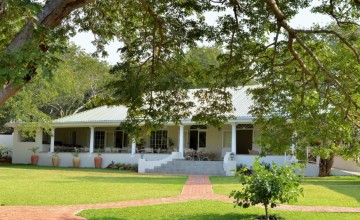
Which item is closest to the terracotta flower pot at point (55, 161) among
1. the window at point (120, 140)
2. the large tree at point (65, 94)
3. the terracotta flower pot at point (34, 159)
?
the terracotta flower pot at point (34, 159)

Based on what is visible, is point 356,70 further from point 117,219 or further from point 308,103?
point 117,219

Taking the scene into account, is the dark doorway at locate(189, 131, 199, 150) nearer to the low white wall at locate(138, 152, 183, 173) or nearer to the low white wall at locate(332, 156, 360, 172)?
the low white wall at locate(138, 152, 183, 173)

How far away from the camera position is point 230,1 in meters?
11.1

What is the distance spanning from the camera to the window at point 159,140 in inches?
1307

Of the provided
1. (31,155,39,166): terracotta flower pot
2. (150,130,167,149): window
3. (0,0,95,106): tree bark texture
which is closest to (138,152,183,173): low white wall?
(150,130,167,149): window

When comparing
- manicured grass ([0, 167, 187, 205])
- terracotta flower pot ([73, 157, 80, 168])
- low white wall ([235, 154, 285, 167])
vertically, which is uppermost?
low white wall ([235, 154, 285, 167])

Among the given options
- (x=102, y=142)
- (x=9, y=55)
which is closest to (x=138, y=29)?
(x=9, y=55)

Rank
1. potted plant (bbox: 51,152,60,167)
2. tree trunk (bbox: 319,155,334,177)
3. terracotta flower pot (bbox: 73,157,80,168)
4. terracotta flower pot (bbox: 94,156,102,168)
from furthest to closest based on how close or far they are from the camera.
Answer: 1. potted plant (bbox: 51,152,60,167)
2. terracotta flower pot (bbox: 73,157,80,168)
3. terracotta flower pot (bbox: 94,156,102,168)
4. tree trunk (bbox: 319,155,334,177)

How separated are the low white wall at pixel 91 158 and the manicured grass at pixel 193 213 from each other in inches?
683

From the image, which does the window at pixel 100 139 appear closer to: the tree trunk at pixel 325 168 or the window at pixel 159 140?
the window at pixel 159 140

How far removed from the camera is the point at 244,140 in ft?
107

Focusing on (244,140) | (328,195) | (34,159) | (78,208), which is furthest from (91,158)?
(78,208)

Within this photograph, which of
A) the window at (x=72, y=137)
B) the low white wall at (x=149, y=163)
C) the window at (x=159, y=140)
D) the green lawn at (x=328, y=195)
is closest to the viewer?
the green lawn at (x=328, y=195)

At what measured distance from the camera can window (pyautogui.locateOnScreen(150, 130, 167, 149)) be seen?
33.2 meters
